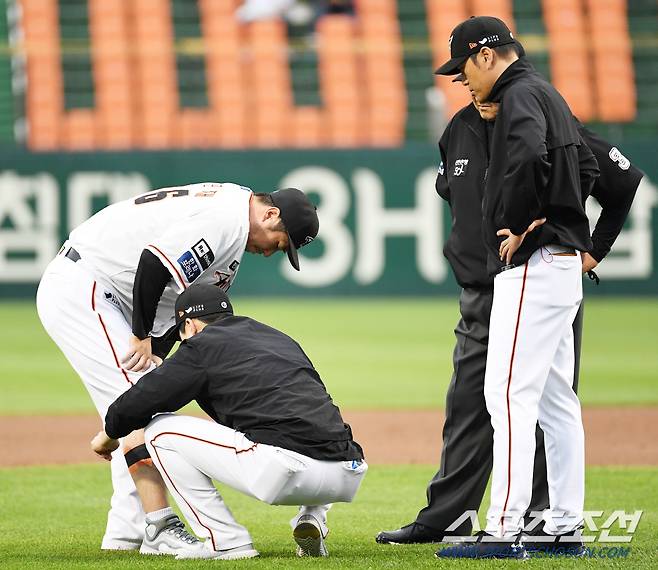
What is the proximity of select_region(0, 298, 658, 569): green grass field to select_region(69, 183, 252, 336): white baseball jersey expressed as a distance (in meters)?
1.11

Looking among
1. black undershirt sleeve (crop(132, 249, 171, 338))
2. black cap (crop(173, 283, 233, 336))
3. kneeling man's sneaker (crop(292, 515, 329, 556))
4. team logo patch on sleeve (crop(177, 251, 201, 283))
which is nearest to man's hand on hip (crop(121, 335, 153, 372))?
black undershirt sleeve (crop(132, 249, 171, 338))

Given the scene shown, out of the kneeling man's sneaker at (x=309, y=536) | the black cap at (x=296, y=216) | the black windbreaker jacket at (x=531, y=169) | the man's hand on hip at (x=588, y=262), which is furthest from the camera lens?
the man's hand on hip at (x=588, y=262)

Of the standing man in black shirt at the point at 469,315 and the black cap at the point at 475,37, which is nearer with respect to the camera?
the black cap at the point at 475,37

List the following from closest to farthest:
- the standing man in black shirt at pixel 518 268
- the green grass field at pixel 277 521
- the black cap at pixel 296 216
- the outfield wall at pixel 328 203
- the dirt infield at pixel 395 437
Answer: the standing man in black shirt at pixel 518 268 → the green grass field at pixel 277 521 → the black cap at pixel 296 216 → the dirt infield at pixel 395 437 → the outfield wall at pixel 328 203

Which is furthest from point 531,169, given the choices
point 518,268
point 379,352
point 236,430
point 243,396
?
point 379,352

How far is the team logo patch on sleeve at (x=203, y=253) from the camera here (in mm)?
5129

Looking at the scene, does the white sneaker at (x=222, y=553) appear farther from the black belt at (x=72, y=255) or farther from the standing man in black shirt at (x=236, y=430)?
the black belt at (x=72, y=255)

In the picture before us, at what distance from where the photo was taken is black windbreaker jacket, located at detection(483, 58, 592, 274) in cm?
462

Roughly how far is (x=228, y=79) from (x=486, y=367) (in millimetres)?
16868

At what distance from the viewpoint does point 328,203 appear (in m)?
18.1

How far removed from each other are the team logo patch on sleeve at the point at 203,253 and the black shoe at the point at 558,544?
65.1 inches

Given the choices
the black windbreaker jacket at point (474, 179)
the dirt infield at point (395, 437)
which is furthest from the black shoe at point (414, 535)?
the dirt infield at point (395, 437)

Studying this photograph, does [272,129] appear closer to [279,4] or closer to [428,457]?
[279,4]

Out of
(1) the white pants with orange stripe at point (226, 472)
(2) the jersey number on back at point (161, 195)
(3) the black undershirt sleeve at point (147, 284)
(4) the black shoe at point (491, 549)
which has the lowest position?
(4) the black shoe at point (491, 549)
